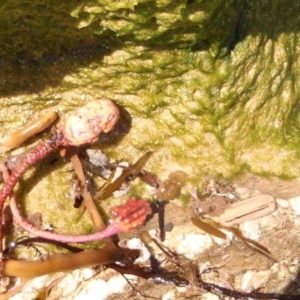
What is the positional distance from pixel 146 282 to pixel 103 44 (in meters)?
1.08

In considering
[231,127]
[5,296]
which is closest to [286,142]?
[231,127]

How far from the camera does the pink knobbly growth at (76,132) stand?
2125 millimetres

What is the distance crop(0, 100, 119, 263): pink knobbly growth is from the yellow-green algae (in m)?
0.12

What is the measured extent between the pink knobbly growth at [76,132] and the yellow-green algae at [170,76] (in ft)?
0.39

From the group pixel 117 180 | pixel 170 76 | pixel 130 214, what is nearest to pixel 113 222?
pixel 130 214

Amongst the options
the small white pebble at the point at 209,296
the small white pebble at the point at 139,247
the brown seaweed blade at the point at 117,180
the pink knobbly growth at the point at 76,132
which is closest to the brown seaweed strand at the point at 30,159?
the pink knobbly growth at the point at 76,132

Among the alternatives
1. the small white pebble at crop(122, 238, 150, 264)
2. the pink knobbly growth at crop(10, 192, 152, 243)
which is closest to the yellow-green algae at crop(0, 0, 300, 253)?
the pink knobbly growth at crop(10, 192, 152, 243)

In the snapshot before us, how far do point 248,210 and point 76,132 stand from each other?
0.84 m

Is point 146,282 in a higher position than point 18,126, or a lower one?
lower

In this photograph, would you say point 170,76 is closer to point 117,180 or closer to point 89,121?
point 89,121

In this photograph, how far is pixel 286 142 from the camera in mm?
2449

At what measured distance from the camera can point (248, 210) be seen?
240 cm

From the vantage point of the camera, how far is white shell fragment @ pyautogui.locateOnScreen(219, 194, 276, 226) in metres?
2.40

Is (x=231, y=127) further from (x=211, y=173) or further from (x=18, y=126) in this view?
(x=18, y=126)
